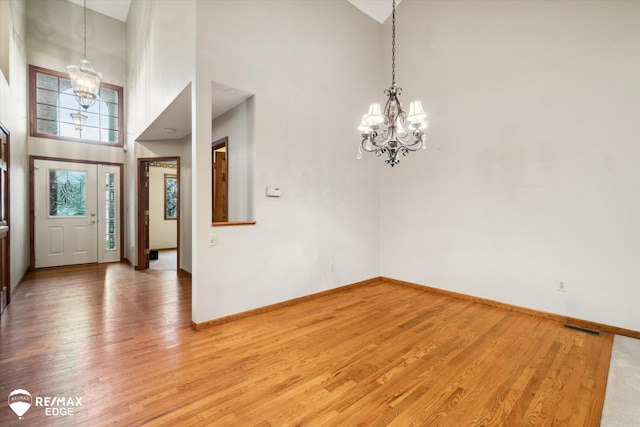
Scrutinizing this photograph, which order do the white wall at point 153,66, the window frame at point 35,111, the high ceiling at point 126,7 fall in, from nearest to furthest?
the white wall at point 153,66
the high ceiling at point 126,7
the window frame at point 35,111

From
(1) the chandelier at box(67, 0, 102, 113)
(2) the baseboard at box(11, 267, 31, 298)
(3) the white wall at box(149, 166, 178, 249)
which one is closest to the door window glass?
(2) the baseboard at box(11, 267, 31, 298)

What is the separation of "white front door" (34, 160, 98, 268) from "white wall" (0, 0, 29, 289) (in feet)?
1.97

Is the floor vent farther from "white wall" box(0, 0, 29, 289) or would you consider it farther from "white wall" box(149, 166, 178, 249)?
"white wall" box(149, 166, 178, 249)

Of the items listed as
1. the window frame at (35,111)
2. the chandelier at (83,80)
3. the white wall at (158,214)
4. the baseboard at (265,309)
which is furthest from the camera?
the white wall at (158,214)

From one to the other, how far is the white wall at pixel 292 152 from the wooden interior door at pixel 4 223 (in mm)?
2378

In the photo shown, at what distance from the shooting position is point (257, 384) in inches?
83.9

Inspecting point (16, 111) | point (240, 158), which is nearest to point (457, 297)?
point (240, 158)

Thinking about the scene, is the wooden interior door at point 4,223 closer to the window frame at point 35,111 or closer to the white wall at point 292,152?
the white wall at point 292,152

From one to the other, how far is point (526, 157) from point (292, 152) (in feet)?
9.70

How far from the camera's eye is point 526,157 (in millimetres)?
3643

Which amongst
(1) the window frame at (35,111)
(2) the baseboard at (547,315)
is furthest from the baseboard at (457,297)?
(1) the window frame at (35,111)

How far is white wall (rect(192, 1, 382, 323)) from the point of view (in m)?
3.10

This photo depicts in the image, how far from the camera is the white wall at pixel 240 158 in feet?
11.8

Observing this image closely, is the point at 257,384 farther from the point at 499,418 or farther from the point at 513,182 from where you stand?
the point at 513,182
